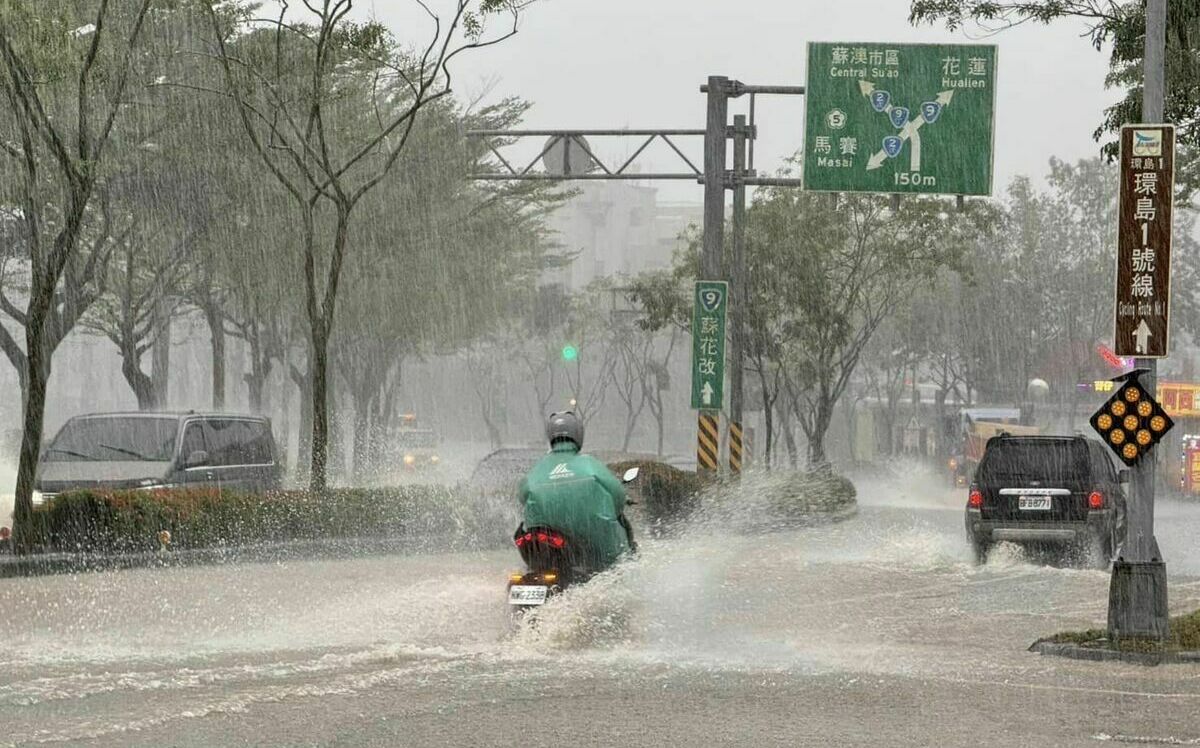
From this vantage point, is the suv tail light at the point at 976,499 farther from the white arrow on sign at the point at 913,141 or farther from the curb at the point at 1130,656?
the curb at the point at 1130,656

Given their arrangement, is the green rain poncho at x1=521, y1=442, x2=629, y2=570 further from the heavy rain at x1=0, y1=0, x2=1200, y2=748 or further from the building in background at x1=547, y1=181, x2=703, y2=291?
the building in background at x1=547, y1=181, x2=703, y2=291

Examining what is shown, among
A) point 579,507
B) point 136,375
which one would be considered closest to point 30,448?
point 579,507

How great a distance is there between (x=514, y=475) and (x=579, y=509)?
16681mm

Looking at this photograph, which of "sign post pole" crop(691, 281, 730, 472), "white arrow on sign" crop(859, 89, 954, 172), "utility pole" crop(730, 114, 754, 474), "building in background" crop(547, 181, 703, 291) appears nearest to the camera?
"white arrow on sign" crop(859, 89, 954, 172)

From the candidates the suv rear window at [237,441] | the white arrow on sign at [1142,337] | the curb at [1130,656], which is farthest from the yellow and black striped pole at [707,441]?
the curb at [1130,656]

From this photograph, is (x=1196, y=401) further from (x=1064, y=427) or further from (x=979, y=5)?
(x=979, y=5)

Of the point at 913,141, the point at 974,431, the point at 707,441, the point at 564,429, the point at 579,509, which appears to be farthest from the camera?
the point at 974,431

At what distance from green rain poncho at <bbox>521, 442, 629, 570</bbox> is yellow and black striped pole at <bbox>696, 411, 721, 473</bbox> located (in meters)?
17.7

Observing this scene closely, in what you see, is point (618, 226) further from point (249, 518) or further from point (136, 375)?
point (249, 518)

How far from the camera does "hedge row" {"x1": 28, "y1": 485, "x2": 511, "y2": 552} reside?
60.7 ft

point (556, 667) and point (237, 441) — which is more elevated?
point (237, 441)

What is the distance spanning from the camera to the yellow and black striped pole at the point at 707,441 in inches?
1171

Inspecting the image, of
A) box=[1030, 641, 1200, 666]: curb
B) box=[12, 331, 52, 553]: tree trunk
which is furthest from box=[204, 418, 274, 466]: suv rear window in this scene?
box=[1030, 641, 1200, 666]: curb

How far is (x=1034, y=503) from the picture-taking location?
71.7 feet
